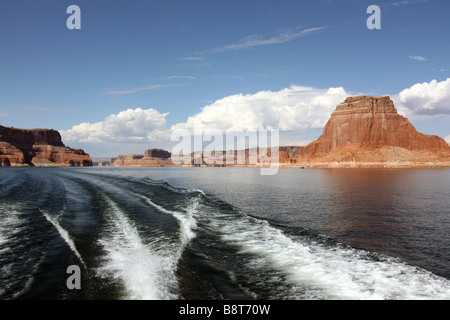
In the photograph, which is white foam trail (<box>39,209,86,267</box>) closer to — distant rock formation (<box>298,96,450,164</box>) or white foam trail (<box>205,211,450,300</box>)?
white foam trail (<box>205,211,450,300</box>)

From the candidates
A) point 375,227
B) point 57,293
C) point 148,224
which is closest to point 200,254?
point 57,293

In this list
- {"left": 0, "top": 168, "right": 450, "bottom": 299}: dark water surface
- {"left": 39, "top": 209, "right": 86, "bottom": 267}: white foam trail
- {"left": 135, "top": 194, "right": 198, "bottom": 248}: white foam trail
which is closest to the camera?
{"left": 0, "top": 168, "right": 450, "bottom": 299}: dark water surface

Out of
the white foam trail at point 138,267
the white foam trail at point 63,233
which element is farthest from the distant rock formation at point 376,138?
the white foam trail at point 138,267

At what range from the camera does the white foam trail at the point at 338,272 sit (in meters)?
7.14

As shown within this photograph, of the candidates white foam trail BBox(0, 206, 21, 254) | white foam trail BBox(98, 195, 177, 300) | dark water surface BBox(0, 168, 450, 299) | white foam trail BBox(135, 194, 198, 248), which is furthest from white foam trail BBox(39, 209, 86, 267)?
white foam trail BBox(135, 194, 198, 248)

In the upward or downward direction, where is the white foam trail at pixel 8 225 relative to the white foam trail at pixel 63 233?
upward

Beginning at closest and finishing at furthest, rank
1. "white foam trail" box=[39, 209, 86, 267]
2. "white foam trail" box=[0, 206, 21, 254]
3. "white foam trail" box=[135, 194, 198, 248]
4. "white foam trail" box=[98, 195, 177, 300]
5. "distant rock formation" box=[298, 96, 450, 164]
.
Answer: "white foam trail" box=[98, 195, 177, 300] < "white foam trail" box=[39, 209, 86, 267] < "white foam trail" box=[0, 206, 21, 254] < "white foam trail" box=[135, 194, 198, 248] < "distant rock formation" box=[298, 96, 450, 164]

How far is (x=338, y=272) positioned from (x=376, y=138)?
151 m

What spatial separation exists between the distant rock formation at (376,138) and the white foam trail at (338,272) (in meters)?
128

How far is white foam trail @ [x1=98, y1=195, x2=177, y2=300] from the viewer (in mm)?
7133

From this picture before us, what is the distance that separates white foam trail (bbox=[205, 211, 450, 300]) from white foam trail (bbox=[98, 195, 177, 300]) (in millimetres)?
3101

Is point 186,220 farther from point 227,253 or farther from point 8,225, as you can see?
point 8,225

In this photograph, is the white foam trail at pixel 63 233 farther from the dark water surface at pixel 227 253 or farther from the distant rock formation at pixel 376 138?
the distant rock formation at pixel 376 138
